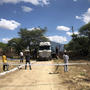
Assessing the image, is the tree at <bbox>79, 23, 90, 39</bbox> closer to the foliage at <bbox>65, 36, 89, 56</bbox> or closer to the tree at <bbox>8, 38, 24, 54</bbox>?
the foliage at <bbox>65, 36, 89, 56</bbox>

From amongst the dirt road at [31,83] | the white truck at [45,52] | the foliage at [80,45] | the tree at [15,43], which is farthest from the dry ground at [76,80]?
the tree at [15,43]

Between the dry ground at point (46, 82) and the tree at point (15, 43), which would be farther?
the tree at point (15, 43)

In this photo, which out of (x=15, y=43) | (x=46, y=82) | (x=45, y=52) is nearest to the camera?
(x=46, y=82)

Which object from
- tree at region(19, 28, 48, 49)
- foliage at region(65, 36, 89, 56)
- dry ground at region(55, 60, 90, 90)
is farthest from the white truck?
dry ground at region(55, 60, 90, 90)

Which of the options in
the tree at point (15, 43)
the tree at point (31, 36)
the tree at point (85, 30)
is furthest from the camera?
the tree at point (15, 43)

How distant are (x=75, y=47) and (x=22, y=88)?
109 feet

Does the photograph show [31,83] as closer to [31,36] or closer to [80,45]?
[80,45]

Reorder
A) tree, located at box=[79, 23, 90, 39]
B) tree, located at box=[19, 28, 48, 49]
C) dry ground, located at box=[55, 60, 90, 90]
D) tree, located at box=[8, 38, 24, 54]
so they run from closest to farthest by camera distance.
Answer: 1. dry ground, located at box=[55, 60, 90, 90]
2. tree, located at box=[79, 23, 90, 39]
3. tree, located at box=[19, 28, 48, 49]
4. tree, located at box=[8, 38, 24, 54]

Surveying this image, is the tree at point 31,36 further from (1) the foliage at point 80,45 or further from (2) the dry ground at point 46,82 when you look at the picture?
(2) the dry ground at point 46,82

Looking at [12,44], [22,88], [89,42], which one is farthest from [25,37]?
[22,88]

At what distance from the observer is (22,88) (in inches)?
293

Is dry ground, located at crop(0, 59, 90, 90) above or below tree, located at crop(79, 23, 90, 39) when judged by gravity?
below

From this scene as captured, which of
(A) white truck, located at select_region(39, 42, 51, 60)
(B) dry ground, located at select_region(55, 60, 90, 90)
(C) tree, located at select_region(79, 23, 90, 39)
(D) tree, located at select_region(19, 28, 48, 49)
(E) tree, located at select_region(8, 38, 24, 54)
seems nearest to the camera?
(B) dry ground, located at select_region(55, 60, 90, 90)

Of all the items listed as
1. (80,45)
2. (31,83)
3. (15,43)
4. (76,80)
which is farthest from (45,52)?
(15,43)
